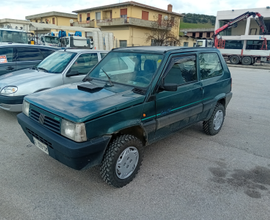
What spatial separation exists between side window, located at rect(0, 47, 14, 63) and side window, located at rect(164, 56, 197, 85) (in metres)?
5.60

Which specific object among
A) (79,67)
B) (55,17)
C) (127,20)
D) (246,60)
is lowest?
(79,67)

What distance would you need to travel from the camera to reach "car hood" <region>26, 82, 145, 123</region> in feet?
8.35

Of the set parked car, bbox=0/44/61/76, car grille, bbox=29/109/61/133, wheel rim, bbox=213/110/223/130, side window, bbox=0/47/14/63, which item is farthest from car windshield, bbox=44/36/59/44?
car grille, bbox=29/109/61/133

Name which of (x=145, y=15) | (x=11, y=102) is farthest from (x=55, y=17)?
(x=11, y=102)

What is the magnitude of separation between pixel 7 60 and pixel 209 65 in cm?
589

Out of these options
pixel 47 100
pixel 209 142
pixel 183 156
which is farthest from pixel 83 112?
pixel 209 142

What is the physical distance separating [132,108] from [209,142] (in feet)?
7.71

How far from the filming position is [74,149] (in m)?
2.41

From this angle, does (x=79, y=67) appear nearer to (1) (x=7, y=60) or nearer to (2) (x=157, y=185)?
(1) (x=7, y=60)

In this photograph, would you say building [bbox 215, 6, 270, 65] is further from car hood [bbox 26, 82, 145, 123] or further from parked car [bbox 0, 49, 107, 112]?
car hood [bbox 26, 82, 145, 123]

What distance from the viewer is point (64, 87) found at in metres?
3.51

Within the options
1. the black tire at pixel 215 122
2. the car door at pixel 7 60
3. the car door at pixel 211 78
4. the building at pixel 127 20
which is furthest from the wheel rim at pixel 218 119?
the building at pixel 127 20

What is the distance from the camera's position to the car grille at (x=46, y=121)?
8.68 feet

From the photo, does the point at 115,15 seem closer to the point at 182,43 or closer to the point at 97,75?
the point at 182,43
